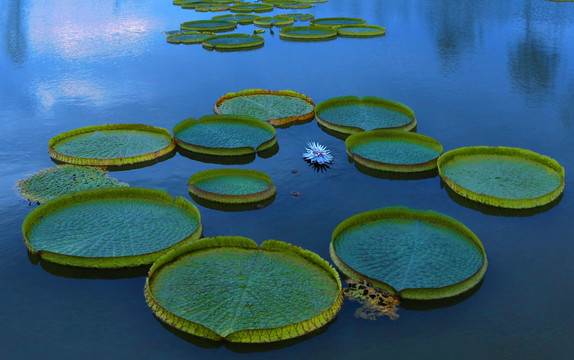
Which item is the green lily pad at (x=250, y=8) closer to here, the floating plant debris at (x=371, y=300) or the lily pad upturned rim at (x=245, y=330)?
the lily pad upturned rim at (x=245, y=330)

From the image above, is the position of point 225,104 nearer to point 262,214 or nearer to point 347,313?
point 262,214

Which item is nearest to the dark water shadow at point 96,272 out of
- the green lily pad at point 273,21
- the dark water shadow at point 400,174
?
the dark water shadow at point 400,174

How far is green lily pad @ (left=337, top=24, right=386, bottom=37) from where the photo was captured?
14.9 meters

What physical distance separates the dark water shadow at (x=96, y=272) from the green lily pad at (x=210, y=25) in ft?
37.2

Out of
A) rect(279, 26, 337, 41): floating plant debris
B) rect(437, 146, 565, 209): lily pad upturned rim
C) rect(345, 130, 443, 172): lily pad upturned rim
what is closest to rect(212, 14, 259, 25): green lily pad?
rect(279, 26, 337, 41): floating plant debris

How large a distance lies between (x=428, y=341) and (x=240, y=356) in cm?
146

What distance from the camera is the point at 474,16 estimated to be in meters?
16.8

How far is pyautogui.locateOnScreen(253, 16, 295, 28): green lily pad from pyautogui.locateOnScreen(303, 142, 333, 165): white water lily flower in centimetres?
963

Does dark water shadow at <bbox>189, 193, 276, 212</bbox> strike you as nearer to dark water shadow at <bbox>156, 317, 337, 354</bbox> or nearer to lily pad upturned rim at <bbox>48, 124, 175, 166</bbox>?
lily pad upturned rim at <bbox>48, 124, 175, 166</bbox>

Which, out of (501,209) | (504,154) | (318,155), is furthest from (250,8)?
(501,209)

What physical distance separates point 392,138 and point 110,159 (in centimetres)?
380

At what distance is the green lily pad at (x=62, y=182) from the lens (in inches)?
253

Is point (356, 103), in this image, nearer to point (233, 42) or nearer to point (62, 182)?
point (62, 182)

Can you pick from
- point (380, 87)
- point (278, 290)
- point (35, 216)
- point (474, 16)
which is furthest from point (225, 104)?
point (474, 16)
